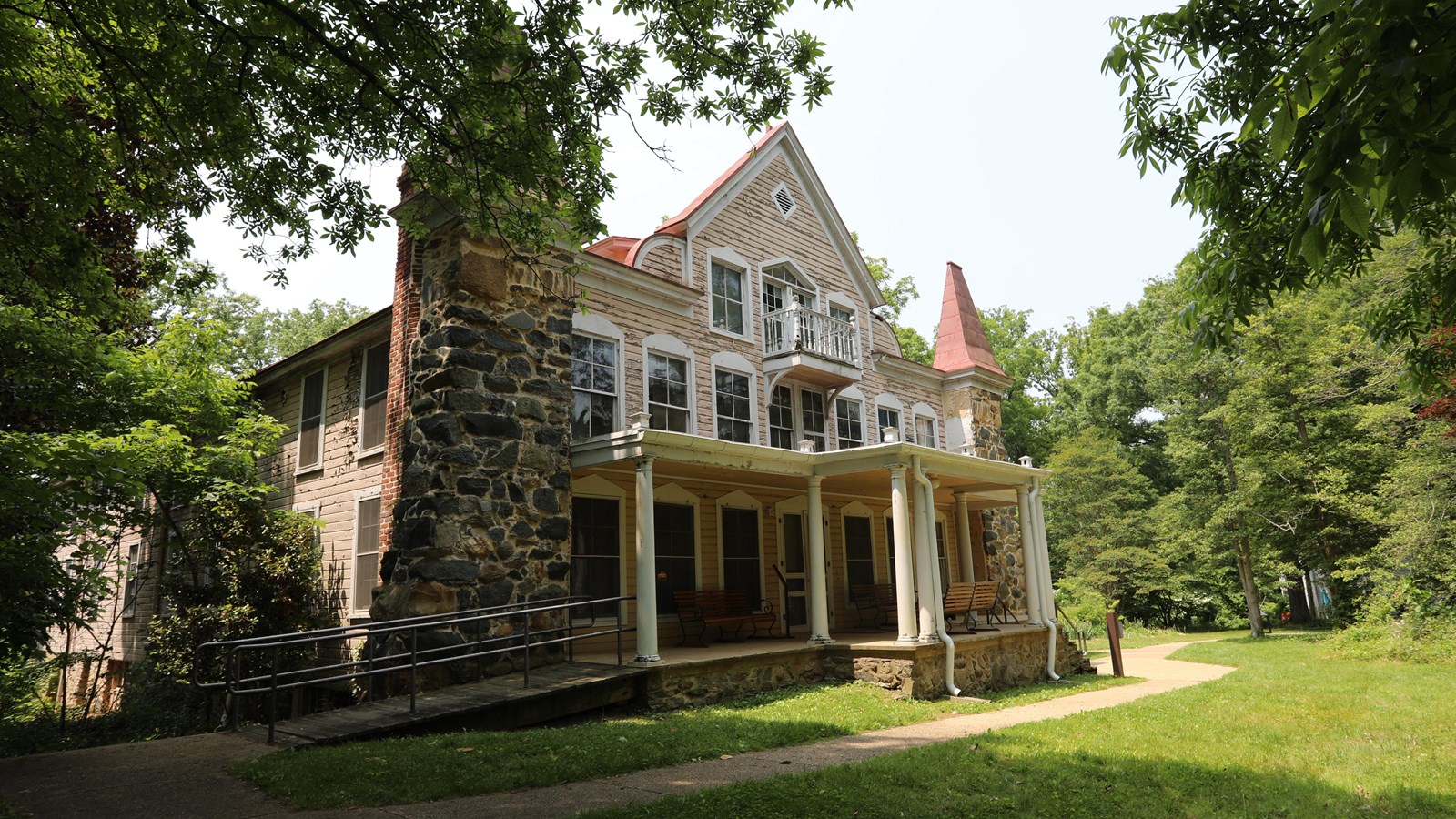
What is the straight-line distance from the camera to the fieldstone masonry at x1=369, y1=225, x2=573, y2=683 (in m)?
9.88

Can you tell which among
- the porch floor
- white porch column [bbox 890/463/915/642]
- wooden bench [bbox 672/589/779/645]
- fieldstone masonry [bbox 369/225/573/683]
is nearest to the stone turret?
the porch floor

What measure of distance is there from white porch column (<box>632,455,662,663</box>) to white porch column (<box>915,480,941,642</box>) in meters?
3.84

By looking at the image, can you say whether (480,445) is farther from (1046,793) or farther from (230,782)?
(1046,793)

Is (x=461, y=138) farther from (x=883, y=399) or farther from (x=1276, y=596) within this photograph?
(x=1276, y=596)

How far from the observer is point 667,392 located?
1348 centimetres

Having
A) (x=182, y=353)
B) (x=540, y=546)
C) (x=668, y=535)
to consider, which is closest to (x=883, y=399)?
(x=668, y=535)

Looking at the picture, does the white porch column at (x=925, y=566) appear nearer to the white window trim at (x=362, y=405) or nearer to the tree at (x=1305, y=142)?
the tree at (x=1305, y=142)

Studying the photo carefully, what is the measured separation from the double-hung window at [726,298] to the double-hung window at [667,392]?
1335 mm

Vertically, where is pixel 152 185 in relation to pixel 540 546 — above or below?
above

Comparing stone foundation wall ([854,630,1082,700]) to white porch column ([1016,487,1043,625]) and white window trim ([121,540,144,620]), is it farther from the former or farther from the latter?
white window trim ([121,540,144,620])

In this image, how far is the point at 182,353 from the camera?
42.2 ft

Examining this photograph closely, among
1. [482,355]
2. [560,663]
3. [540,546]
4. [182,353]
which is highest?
[182,353]

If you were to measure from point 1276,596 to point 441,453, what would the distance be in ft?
113

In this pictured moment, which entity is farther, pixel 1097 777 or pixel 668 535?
pixel 668 535
